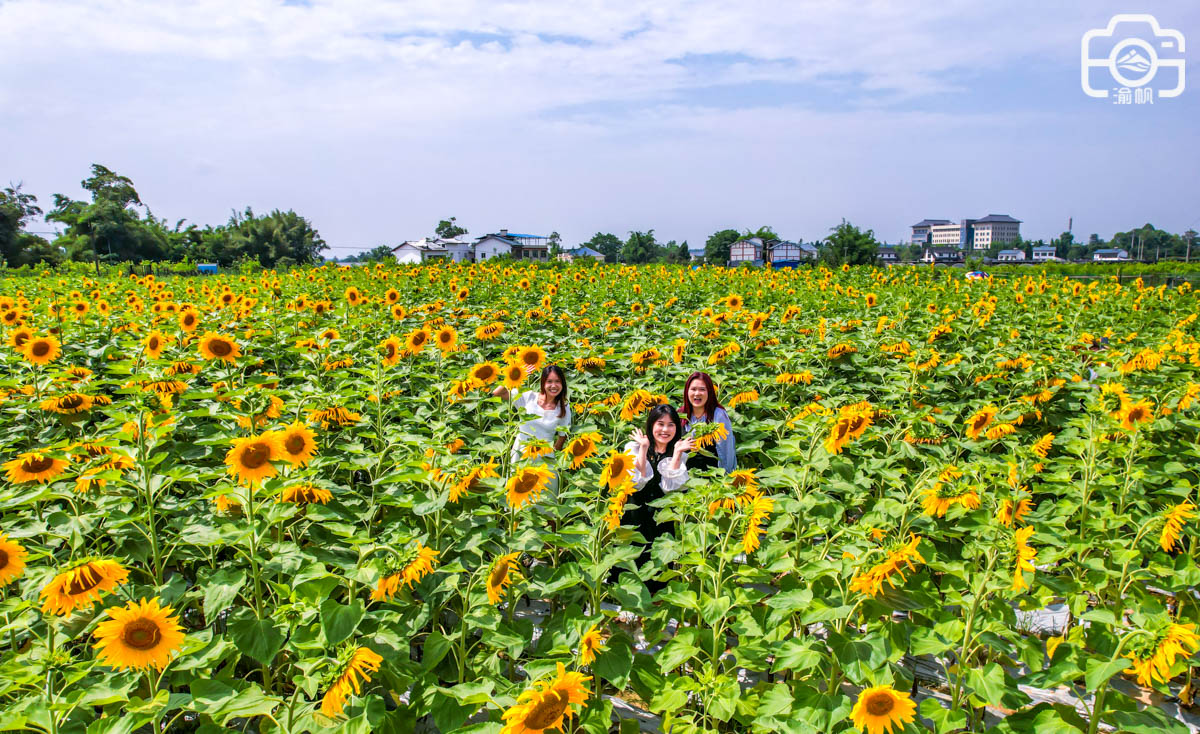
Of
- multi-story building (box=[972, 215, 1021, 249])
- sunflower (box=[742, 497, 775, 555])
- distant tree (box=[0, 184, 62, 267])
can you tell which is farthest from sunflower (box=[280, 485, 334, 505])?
multi-story building (box=[972, 215, 1021, 249])

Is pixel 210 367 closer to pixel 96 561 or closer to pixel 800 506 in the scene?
pixel 96 561

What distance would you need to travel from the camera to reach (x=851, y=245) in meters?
23.0

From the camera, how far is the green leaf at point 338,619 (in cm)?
198

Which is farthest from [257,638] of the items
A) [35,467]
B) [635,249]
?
[635,249]

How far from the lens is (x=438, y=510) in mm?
2652

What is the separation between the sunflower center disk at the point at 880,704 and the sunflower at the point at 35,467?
3.08 metres

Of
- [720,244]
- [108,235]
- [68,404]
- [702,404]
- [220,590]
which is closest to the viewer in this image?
[220,590]

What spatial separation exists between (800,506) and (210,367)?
438 centimetres

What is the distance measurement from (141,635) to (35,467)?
113 cm

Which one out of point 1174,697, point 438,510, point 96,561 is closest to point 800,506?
point 438,510

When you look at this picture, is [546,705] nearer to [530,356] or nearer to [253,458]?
[253,458]

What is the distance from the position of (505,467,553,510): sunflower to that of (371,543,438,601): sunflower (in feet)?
1.62

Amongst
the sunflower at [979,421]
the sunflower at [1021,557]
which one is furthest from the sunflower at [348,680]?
the sunflower at [979,421]

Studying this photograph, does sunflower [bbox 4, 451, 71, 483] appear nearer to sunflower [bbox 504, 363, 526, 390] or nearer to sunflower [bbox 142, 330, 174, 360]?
sunflower [bbox 504, 363, 526, 390]
